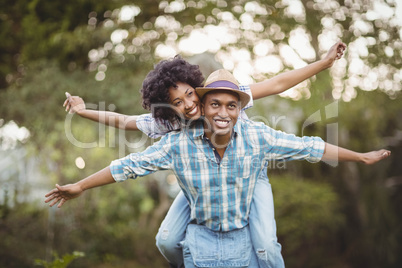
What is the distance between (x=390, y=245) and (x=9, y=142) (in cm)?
650

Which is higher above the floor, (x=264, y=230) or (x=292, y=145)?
(x=292, y=145)

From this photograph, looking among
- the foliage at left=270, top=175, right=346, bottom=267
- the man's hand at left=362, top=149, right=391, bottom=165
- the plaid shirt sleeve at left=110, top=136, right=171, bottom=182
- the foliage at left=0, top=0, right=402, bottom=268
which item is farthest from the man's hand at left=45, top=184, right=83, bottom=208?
the foliage at left=270, top=175, right=346, bottom=267

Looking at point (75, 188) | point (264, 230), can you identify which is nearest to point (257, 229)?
point (264, 230)

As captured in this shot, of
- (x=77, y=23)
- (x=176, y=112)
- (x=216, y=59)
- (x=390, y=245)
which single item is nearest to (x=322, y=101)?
(x=216, y=59)

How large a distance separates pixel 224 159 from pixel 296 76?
83 cm

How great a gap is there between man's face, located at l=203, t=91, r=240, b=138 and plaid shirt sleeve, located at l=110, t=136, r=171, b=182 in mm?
346

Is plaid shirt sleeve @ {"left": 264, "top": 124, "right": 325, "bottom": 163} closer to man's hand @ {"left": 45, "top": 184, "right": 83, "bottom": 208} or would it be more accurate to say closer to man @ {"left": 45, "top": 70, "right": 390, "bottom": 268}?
man @ {"left": 45, "top": 70, "right": 390, "bottom": 268}

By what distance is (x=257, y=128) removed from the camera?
3102mm

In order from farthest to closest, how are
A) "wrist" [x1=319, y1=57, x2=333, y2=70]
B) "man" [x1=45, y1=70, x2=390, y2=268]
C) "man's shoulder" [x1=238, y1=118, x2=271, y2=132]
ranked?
"wrist" [x1=319, y1=57, x2=333, y2=70], "man's shoulder" [x1=238, y1=118, x2=271, y2=132], "man" [x1=45, y1=70, x2=390, y2=268]

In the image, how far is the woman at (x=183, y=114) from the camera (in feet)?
10.1

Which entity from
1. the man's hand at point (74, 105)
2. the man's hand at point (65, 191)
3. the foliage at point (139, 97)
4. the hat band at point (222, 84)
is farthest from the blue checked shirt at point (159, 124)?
the foliage at point (139, 97)

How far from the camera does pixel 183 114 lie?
3.12 meters

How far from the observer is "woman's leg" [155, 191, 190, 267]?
3.31 m

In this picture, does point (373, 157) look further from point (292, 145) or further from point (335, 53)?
point (335, 53)
